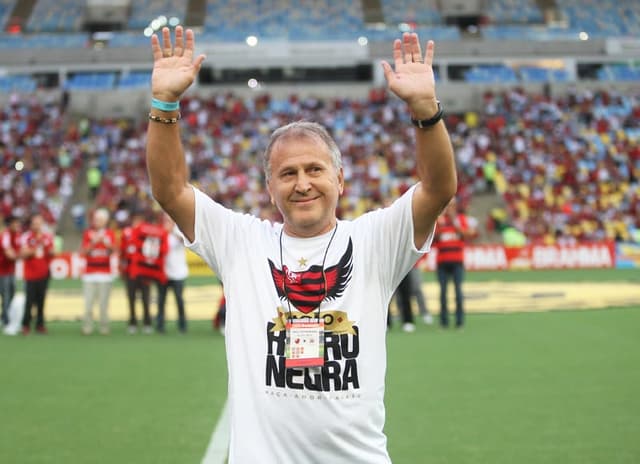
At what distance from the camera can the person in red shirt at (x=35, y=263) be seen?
1461cm

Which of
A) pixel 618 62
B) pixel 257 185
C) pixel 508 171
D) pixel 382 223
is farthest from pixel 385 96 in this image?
pixel 382 223

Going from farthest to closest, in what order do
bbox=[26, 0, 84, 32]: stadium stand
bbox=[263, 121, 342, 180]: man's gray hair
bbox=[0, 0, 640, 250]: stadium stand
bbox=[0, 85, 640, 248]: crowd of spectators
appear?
bbox=[26, 0, 84, 32]: stadium stand → bbox=[0, 0, 640, 250]: stadium stand → bbox=[0, 85, 640, 248]: crowd of spectators → bbox=[263, 121, 342, 180]: man's gray hair

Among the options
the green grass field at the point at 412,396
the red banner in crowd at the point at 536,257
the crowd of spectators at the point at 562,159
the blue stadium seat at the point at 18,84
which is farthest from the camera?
the blue stadium seat at the point at 18,84

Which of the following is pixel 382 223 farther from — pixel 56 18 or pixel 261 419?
pixel 56 18

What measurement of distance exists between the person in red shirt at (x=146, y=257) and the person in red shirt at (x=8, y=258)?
1896 mm

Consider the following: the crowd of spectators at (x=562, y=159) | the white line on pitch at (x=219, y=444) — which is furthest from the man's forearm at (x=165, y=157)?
the crowd of spectators at (x=562, y=159)

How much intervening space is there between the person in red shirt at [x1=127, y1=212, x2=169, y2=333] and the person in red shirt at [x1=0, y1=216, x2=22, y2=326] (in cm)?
190

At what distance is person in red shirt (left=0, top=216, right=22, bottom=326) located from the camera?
15.0 meters

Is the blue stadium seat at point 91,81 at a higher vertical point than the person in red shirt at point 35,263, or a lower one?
higher

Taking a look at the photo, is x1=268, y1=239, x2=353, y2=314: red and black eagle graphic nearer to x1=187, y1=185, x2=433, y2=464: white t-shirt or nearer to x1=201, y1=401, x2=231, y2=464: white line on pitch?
x1=187, y1=185, x2=433, y2=464: white t-shirt

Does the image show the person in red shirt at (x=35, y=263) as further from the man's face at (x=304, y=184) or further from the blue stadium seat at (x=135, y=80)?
the blue stadium seat at (x=135, y=80)

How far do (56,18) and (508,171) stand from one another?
29.9 metres

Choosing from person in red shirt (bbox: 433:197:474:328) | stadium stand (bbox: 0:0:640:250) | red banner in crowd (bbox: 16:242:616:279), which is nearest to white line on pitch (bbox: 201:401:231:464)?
person in red shirt (bbox: 433:197:474:328)

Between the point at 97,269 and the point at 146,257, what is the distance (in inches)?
34.1
